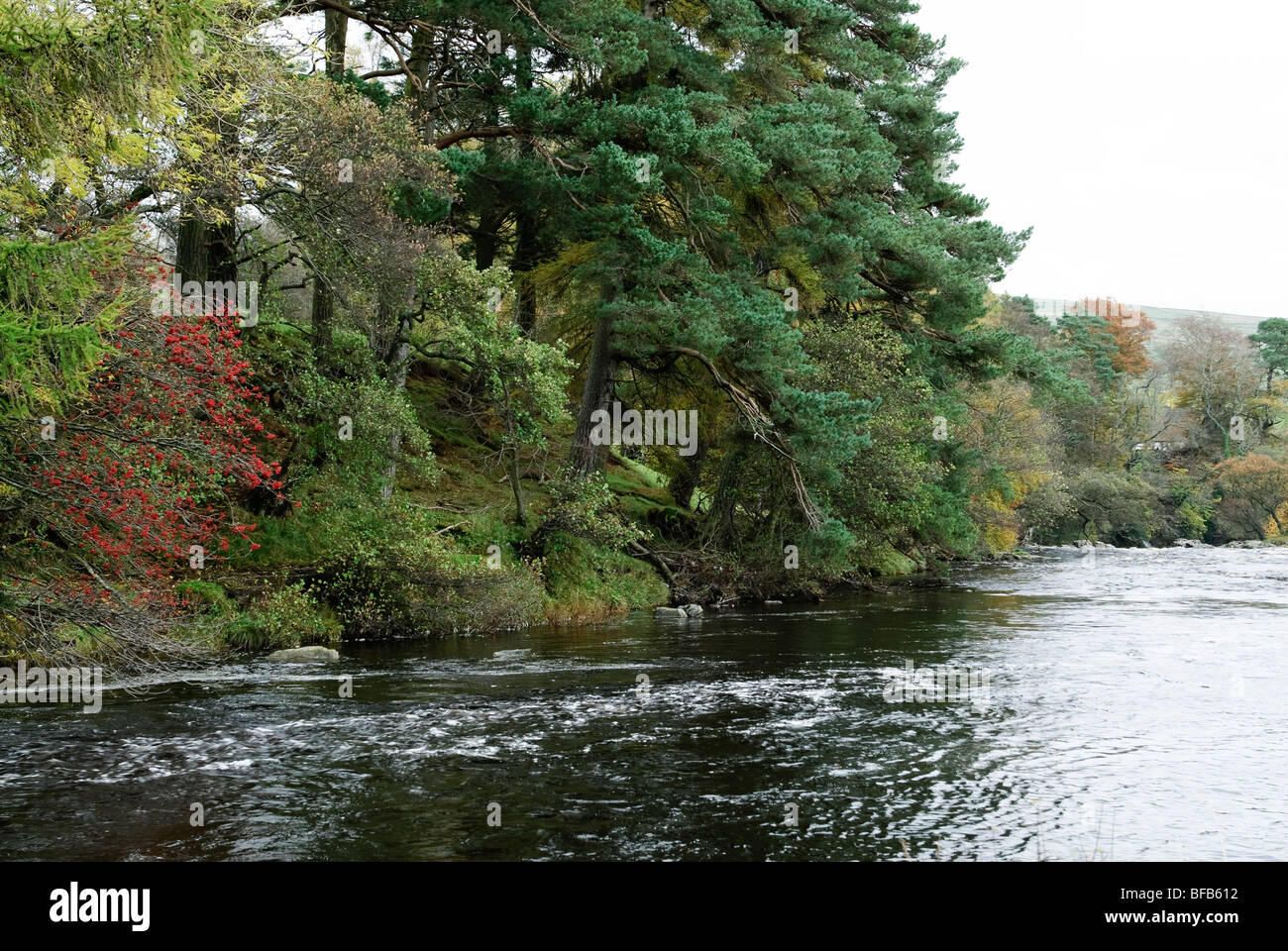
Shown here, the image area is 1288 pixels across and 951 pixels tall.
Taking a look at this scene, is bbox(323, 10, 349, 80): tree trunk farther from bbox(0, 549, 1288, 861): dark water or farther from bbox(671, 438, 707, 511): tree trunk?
bbox(671, 438, 707, 511): tree trunk

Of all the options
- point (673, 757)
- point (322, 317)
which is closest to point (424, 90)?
point (322, 317)

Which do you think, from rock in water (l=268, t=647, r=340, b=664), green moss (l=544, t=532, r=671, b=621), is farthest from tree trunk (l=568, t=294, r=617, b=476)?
rock in water (l=268, t=647, r=340, b=664)

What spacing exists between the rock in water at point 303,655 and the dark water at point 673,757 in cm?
34

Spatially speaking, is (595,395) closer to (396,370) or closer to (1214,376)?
(396,370)

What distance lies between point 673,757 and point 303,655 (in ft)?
27.3

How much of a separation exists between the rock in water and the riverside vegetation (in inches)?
42.5

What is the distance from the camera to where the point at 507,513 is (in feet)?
83.8

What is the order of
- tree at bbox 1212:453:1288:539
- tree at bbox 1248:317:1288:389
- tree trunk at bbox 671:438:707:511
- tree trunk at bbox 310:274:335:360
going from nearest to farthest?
1. tree trunk at bbox 310:274:335:360
2. tree trunk at bbox 671:438:707:511
3. tree at bbox 1212:453:1288:539
4. tree at bbox 1248:317:1288:389

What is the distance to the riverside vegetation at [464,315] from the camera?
1219 centimetres

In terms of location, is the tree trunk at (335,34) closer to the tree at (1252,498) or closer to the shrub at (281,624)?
the shrub at (281,624)

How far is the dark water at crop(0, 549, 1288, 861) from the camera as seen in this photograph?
28.3ft
